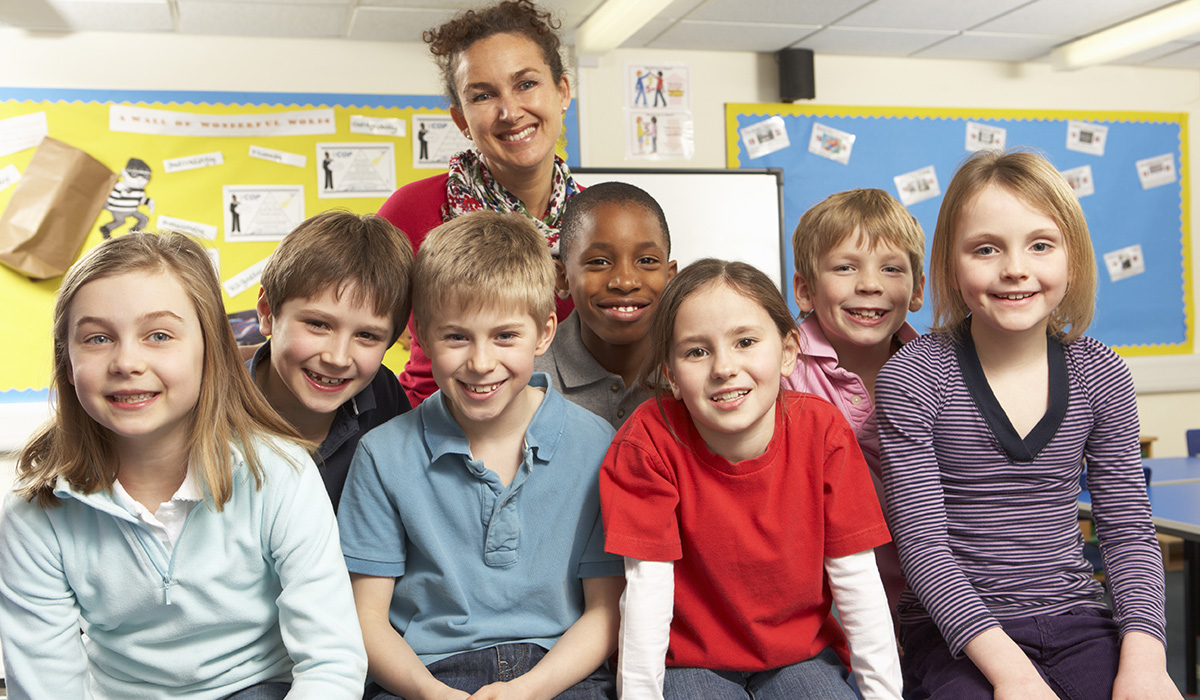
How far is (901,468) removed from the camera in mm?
1321

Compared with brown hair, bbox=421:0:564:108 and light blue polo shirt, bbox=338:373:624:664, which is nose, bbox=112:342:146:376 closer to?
light blue polo shirt, bbox=338:373:624:664

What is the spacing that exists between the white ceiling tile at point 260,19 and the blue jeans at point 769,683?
10.2ft

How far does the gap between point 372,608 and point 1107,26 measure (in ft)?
14.5

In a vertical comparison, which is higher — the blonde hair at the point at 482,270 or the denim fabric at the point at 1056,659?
the blonde hair at the point at 482,270

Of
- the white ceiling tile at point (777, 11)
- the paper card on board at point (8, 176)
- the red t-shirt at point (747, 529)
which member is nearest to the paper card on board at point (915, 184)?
the white ceiling tile at point (777, 11)

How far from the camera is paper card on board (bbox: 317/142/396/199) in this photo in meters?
3.77

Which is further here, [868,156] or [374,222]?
[868,156]

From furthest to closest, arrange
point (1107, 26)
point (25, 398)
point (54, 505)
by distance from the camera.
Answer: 1. point (1107, 26)
2. point (25, 398)
3. point (54, 505)

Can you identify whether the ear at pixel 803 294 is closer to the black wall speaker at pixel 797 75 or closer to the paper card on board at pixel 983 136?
the black wall speaker at pixel 797 75

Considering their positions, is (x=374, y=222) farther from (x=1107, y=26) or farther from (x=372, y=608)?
(x=1107, y=26)

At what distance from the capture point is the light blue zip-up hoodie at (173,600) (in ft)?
3.69

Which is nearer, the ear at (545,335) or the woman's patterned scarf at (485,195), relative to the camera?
the ear at (545,335)

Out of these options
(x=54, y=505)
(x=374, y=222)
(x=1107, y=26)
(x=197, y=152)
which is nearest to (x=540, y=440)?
(x=374, y=222)

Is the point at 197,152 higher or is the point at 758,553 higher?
the point at 197,152
